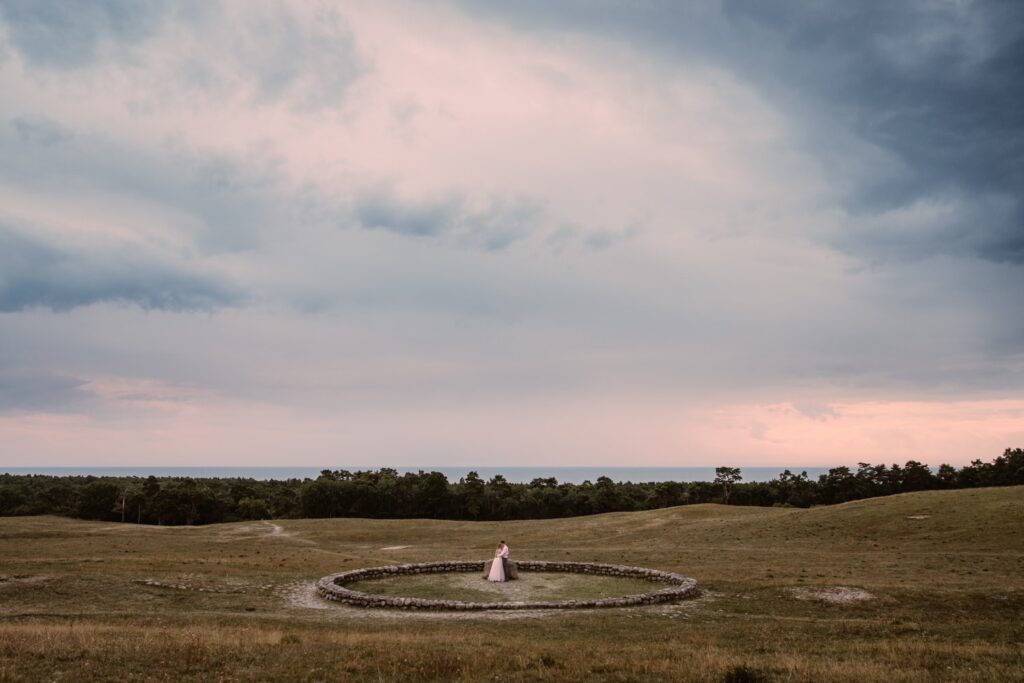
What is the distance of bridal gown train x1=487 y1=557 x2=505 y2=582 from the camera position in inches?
1570

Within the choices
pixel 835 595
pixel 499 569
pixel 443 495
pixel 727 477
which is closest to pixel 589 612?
pixel 499 569

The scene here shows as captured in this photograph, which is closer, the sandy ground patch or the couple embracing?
the sandy ground patch

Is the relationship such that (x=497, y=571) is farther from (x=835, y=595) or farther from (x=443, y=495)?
(x=443, y=495)

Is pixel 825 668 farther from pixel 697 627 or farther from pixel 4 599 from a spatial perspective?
pixel 4 599

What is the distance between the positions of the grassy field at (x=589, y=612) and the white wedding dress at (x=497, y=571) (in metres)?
10.4

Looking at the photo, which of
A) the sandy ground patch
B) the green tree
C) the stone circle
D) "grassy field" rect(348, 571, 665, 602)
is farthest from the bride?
the green tree

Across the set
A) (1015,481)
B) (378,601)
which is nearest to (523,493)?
(1015,481)

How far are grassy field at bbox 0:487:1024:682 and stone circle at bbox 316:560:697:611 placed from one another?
1188 millimetres

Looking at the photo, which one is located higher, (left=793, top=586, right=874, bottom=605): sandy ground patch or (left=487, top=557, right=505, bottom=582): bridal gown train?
(left=793, top=586, right=874, bottom=605): sandy ground patch

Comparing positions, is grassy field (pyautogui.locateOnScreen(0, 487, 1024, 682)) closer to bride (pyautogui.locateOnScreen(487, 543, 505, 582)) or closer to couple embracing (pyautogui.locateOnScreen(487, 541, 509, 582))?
couple embracing (pyautogui.locateOnScreen(487, 541, 509, 582))

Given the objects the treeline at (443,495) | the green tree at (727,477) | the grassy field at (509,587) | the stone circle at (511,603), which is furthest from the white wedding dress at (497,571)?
the green tree at (727,477)

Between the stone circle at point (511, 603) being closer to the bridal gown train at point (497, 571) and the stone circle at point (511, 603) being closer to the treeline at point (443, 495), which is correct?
the bridal gown train at point (497, 571)

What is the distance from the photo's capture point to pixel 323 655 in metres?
18.2

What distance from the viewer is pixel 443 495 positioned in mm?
116188
